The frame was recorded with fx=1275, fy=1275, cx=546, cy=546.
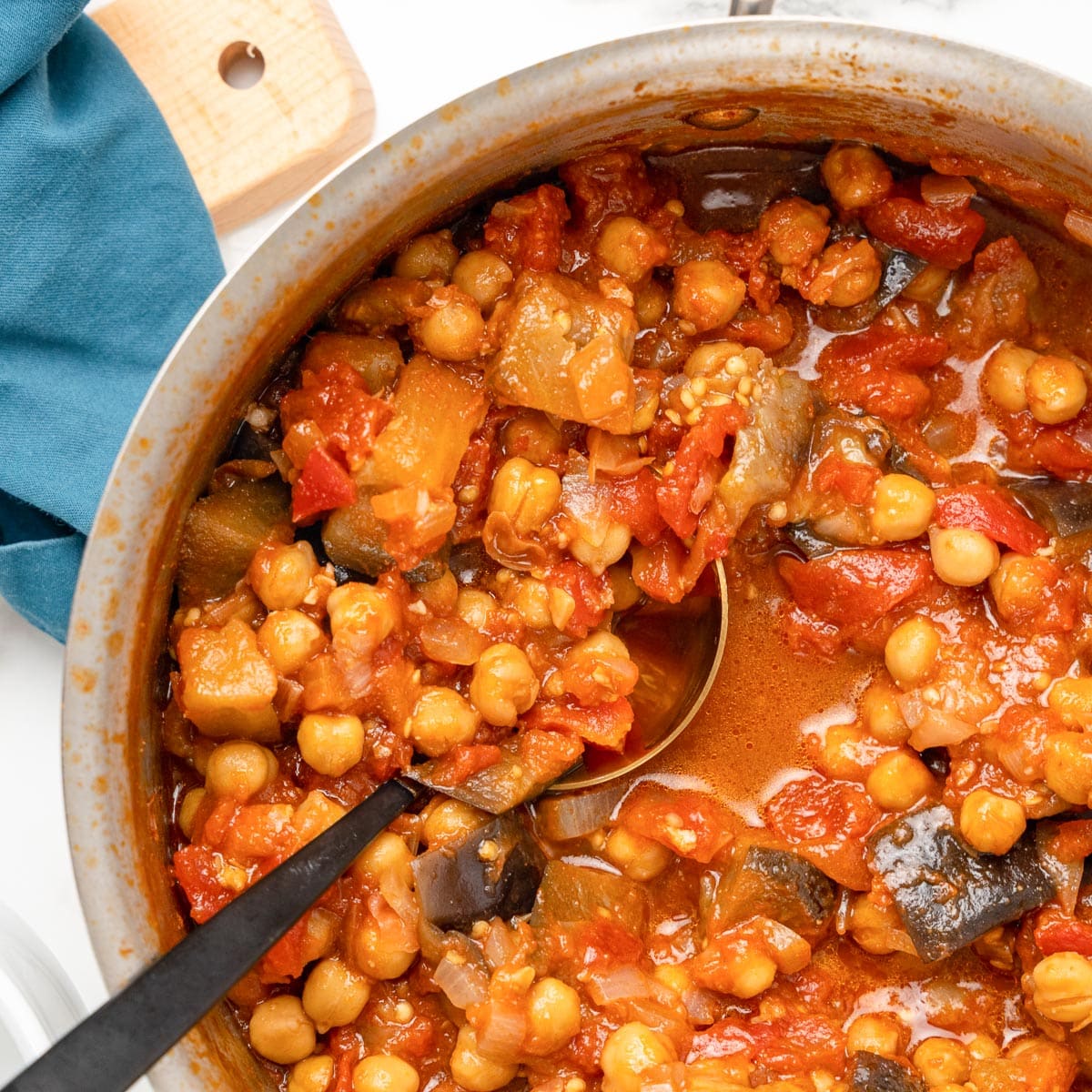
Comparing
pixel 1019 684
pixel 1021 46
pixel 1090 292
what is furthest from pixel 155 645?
pixel 1021 46

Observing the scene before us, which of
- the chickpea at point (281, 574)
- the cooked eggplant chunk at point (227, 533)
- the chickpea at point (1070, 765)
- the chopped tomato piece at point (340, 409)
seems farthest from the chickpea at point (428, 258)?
the chickpea at point (1070, 765)

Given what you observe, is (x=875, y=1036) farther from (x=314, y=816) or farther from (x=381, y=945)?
(x=314, y=816)

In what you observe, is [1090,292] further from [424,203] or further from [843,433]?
[424,203]

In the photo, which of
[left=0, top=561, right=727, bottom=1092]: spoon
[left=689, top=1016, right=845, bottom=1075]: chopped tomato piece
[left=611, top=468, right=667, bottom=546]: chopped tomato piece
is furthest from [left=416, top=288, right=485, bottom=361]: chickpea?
[left=689, top=1016, right=845, bottom=1075]: chopped tomato piece

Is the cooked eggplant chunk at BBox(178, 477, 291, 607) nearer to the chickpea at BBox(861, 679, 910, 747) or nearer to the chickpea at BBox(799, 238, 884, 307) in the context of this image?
the chickpea at BBox(799, 238, 884, 307)

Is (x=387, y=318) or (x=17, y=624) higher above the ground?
(x=387, y=318)

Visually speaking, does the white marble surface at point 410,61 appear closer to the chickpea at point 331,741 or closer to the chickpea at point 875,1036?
the chickpea at point 331,741
